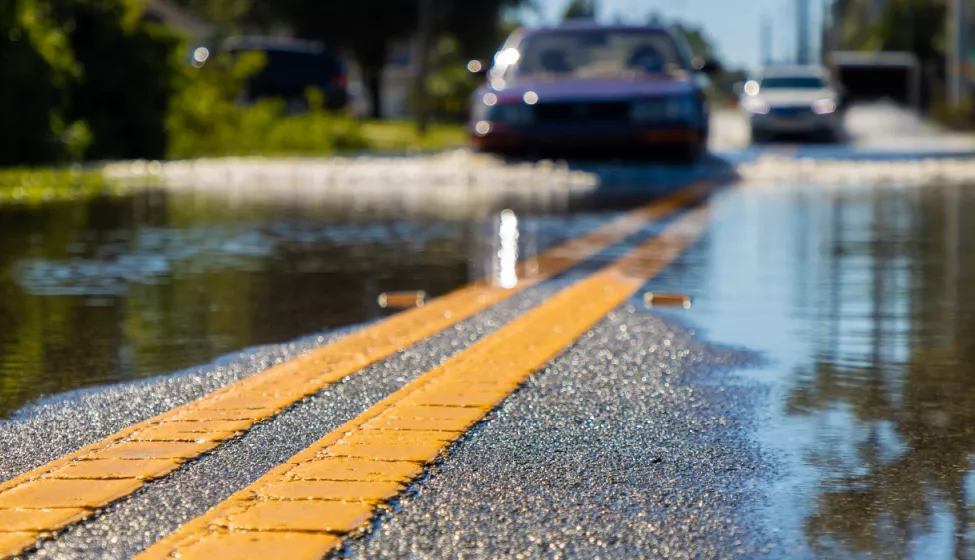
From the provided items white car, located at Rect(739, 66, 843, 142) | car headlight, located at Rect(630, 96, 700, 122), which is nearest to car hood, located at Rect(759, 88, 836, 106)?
white car, located at Rect(739, 66, 843, 142)

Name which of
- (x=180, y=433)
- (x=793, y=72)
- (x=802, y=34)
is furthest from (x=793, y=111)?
(x=802, y=34)

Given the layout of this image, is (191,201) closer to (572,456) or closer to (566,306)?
(566,306)

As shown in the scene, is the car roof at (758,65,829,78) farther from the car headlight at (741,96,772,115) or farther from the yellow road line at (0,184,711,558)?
the yellow road line at (0,184,711,558)

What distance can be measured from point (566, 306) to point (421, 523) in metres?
3.60

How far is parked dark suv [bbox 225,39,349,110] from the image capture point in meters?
37.9

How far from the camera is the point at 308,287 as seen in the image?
809 centimetres

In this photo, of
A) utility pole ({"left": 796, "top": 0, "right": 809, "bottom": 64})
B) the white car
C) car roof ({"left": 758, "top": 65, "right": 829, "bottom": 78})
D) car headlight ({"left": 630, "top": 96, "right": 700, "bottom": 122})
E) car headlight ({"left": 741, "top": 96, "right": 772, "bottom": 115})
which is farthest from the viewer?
utility pole ({"left": 796, "top": 0, "right": 809, "bottom": 64})

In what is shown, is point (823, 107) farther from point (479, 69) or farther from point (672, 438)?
point (672, 438)

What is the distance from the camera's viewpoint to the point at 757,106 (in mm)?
31719

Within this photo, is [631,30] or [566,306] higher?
[631,30]

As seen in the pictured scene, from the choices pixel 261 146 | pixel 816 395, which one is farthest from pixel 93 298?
pixel 261 146

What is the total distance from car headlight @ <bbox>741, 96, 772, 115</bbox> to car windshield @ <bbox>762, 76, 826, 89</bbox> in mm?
1069

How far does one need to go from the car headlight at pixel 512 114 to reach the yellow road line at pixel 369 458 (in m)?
10.4

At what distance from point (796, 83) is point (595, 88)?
16854 mm
